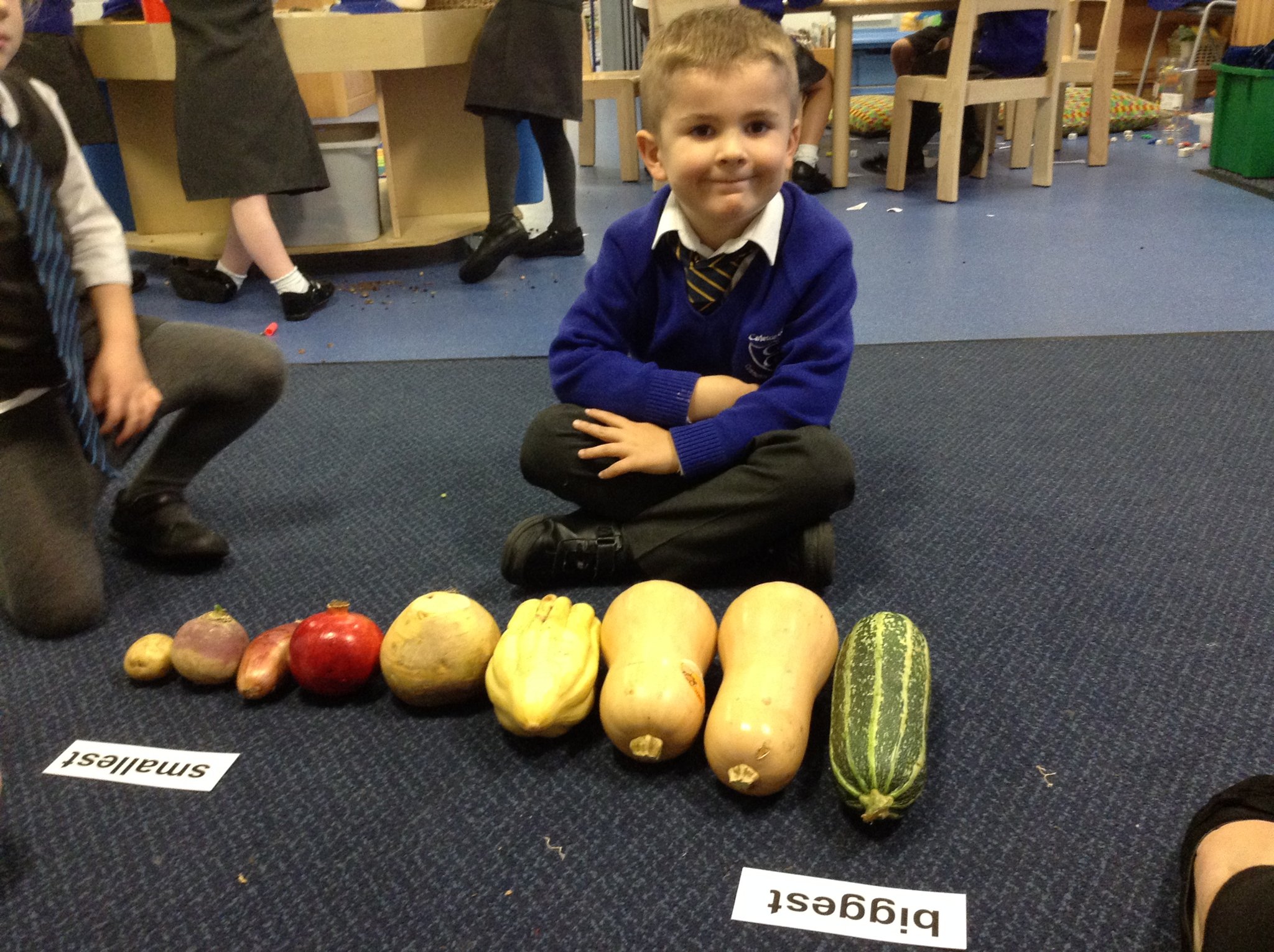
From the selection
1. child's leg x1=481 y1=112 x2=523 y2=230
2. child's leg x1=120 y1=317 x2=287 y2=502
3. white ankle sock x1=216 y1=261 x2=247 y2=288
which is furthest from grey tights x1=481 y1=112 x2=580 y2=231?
child's leg x1=120 y1=317 x2=287 y2=502

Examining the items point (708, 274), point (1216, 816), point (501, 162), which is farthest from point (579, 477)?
point (501, 162)

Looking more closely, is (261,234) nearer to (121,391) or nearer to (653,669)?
(121,391)

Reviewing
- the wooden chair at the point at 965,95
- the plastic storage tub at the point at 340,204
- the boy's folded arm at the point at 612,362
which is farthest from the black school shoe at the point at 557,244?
the boy's folded arm at the point at 612,362

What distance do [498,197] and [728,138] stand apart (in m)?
1.69

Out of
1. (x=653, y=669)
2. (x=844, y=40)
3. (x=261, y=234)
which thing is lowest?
(x=653, y=669)

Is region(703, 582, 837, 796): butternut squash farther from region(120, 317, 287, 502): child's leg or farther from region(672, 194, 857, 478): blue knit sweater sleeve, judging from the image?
region(120, 317, 287, 502): child's leg

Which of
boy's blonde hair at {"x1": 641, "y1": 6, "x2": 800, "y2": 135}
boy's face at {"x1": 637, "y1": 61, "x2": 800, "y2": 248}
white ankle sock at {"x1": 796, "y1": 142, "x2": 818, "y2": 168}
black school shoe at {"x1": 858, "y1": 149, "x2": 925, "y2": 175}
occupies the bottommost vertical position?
black school shoe at {"x1": 858, "y1": 149, "x2": 925, "y2": 175}

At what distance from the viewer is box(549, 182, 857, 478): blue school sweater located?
47.6 inches

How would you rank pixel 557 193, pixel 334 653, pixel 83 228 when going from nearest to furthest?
pixel 334 653
pixel 83 228
pixel 557 193

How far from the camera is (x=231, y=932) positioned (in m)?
0.77

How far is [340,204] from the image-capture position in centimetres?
276

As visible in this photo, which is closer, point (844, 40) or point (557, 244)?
point (557, 244)

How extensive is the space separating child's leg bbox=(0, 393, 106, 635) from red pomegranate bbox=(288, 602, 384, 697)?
32 cm

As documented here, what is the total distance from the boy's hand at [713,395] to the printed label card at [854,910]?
61 centimetres
